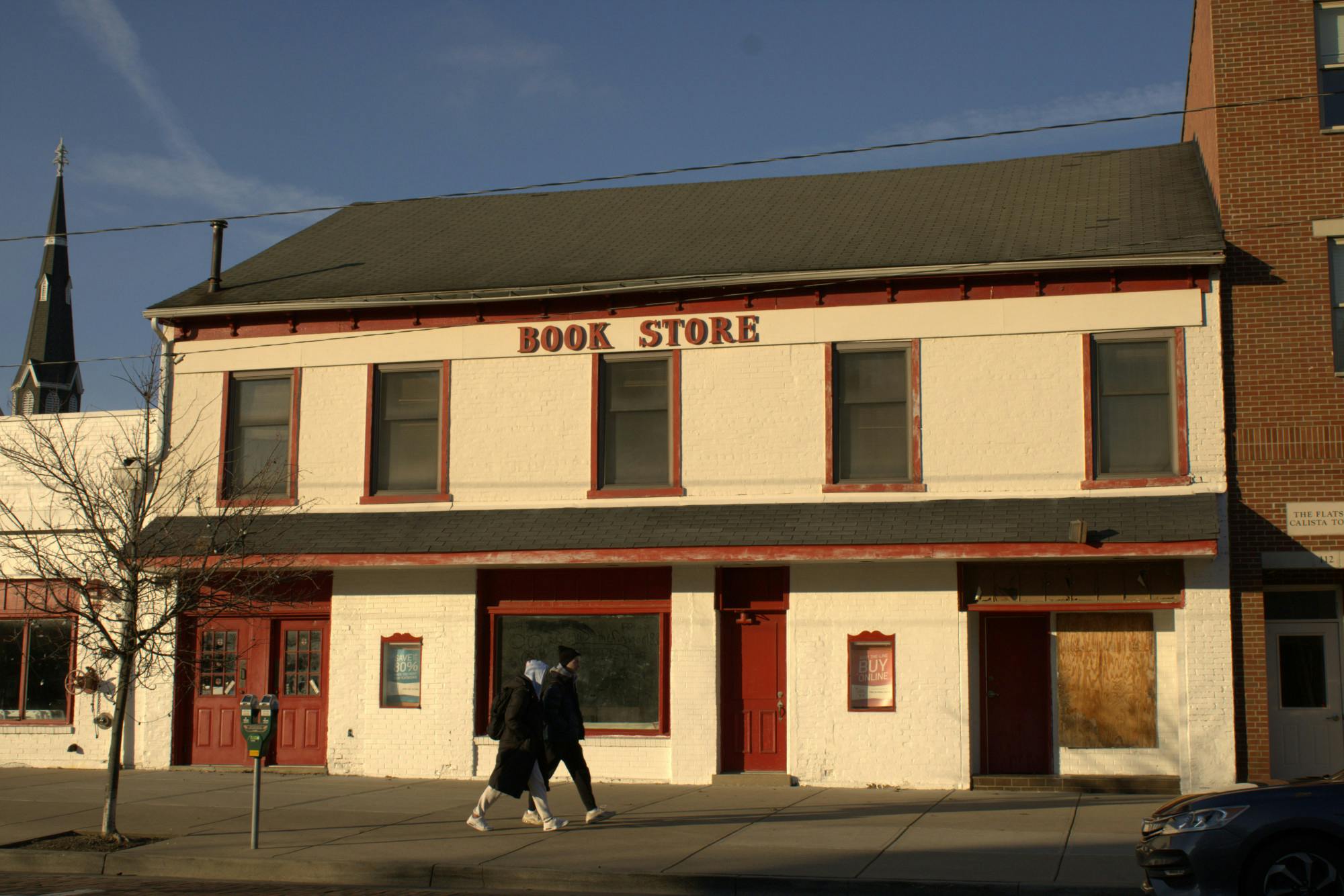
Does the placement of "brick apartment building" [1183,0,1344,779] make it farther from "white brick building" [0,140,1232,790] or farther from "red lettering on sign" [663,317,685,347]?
"red lettering on sign" [663,317,685,347]

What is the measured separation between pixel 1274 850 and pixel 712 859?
4.44m

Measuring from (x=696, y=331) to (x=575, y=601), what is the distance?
3821mm

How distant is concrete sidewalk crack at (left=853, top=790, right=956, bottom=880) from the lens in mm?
10320

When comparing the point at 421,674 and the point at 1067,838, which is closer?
the point at 1067,838

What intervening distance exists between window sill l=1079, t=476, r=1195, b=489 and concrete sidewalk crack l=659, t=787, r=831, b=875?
4760 mm

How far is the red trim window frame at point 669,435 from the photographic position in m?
16.7

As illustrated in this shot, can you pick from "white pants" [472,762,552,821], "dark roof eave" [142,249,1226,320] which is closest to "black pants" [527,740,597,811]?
A: "white pants" [472,762,552,821]

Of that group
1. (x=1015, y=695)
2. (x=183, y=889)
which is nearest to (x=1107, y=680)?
(x=1015, y=695)

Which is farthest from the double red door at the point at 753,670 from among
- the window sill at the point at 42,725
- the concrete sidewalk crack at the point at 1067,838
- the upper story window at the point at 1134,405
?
the window sill at the point at 42,725

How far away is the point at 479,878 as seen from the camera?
1062 cm

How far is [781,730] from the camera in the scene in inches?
640

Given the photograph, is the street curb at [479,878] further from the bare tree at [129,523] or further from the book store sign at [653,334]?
the book store sign at [653,334]

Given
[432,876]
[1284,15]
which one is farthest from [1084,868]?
[1284,15]

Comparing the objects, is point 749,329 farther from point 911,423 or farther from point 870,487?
point 870,487
